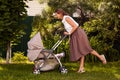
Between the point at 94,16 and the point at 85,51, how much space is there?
452cm

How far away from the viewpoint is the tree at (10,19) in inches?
448

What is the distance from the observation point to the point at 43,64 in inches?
410

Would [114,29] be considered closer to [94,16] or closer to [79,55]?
[94,16]

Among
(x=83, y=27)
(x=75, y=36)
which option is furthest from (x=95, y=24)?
(x=75, y=36)

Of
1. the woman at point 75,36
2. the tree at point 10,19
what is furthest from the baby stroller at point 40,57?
the tree at point 10,19

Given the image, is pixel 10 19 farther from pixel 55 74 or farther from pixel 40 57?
pixel 55 74

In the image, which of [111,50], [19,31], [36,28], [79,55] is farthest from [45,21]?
[79,55]

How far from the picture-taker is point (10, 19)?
38.2ft

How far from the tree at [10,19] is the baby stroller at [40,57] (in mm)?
1384

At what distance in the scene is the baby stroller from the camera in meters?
10.1

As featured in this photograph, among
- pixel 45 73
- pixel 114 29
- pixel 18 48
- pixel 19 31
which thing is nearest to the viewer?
pixel 45 73

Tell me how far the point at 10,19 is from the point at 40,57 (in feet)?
5.84

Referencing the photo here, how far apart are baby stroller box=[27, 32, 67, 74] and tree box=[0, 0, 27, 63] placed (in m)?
1.38

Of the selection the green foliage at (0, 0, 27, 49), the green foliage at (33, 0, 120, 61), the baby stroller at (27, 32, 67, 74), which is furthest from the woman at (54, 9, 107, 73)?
the green foliage at (33, 0, 120, 61)
